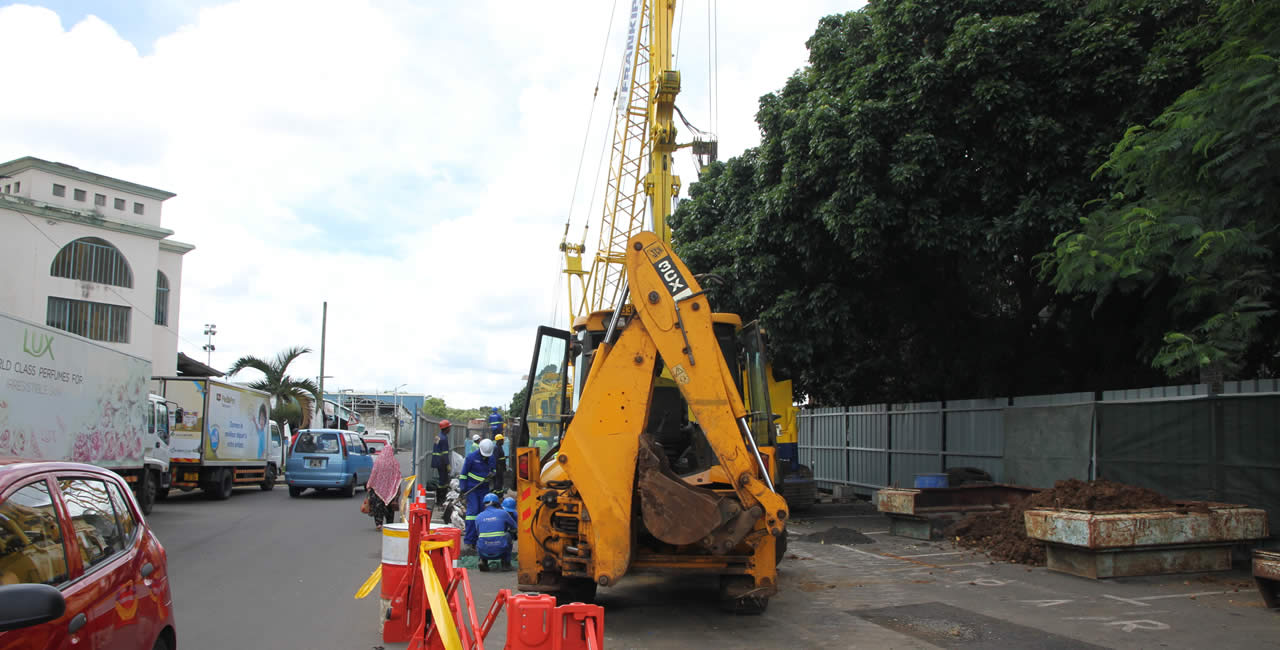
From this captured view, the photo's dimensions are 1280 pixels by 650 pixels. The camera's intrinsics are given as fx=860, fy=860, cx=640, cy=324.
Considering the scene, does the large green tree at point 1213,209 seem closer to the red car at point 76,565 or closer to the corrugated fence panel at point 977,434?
the corrugated fence panel at point 977,434

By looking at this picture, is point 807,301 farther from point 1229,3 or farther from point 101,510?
point 101,510

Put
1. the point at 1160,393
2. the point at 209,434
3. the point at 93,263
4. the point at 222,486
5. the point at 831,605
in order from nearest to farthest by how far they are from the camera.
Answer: the point at 831,605 → the point at 1160,393 → the point at 209,434 → the point at 222,486 → the point at 93,263

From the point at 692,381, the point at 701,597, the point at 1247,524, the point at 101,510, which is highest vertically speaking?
the point at 692,381

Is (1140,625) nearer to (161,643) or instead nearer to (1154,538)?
(1154,538)

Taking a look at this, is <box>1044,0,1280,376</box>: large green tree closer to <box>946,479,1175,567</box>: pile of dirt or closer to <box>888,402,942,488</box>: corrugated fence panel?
<box>946,479,1175,567</box>: pile of dirt

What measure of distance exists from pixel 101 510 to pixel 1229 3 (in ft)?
36.0

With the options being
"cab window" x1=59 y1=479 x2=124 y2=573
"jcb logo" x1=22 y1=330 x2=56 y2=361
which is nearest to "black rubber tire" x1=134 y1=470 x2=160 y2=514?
"jcb logo" x1=22 y1=330 x2=56 y2=361

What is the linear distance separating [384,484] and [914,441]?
35.0 feet

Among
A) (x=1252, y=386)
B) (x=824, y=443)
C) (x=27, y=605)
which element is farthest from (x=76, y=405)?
(x=1252, y=386)

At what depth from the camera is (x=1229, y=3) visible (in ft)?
29.7

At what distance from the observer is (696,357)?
7.12m

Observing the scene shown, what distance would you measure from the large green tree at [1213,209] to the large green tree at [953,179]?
2319mm

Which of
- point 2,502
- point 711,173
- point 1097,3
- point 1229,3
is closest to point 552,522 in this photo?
point 2,502

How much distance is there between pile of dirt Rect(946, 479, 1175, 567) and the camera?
33.1 feet
